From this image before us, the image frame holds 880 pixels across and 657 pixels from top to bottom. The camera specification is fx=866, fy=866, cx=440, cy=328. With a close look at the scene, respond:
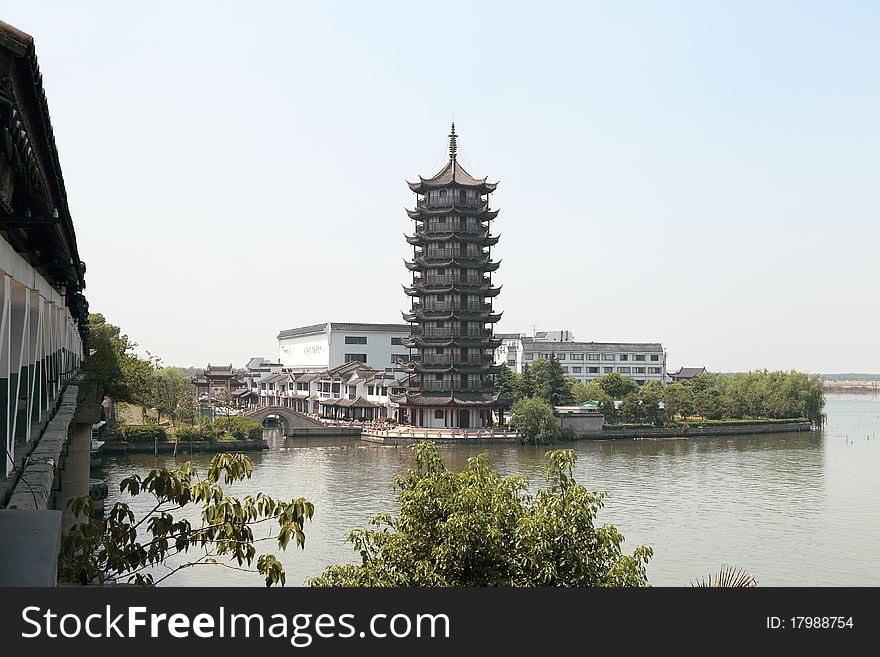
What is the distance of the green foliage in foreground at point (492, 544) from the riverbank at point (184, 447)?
41482 mm

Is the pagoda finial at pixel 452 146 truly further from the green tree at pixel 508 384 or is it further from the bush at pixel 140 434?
the bush at pixel 140 434

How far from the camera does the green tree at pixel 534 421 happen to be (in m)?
61.0

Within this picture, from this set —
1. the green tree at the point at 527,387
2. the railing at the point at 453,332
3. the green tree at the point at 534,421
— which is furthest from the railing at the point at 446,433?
the green tree at the point at 527,387

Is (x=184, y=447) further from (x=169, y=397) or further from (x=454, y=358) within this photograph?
(x=454, y=358)

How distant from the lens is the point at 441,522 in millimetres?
10523

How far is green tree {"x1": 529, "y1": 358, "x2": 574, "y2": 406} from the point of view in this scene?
233 feet

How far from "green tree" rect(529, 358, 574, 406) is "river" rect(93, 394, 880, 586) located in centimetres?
824

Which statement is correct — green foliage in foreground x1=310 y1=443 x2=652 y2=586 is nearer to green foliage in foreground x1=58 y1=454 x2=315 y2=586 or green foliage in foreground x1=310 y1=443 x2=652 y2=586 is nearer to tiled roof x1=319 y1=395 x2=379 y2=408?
green foliage in foreground x1=58 y1=454 x2=315 y2=586

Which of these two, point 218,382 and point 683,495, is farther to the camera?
point 218,382

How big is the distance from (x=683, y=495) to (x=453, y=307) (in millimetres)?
29863

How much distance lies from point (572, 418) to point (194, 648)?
6418cm

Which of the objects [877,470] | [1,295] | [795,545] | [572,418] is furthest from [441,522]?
[572,418]

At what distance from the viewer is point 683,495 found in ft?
122

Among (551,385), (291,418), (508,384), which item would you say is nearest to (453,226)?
(508,384)
